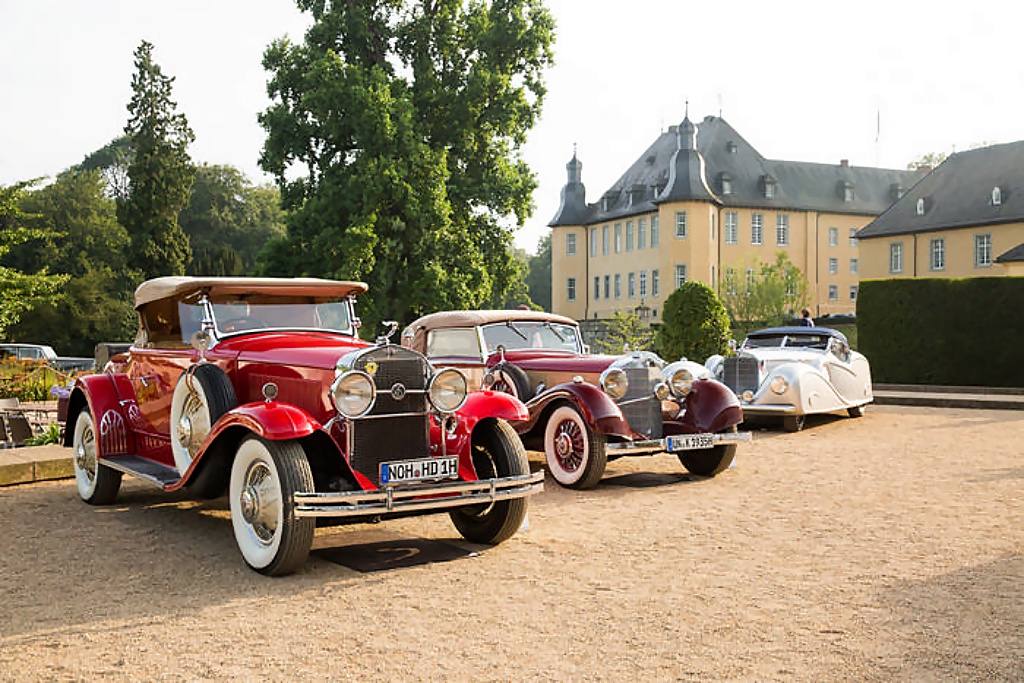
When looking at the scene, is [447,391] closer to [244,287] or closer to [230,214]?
[244,287]

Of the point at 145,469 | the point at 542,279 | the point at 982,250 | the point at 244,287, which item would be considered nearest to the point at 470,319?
the point at 244,287

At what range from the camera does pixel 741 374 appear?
46.4ft

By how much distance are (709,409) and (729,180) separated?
5616 centimetres

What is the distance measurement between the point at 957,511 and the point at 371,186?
70.1 feet

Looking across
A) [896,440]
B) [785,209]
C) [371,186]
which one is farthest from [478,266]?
[785,209]

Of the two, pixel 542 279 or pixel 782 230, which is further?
pixel 542 279

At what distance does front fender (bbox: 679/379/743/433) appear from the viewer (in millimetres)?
9609

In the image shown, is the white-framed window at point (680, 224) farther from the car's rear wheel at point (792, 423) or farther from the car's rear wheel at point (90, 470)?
the car's rear wheel at point (90, 470)

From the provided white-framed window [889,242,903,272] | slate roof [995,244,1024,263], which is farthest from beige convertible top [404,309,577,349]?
white-framed window [889,242,903,272]

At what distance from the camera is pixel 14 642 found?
4398mm

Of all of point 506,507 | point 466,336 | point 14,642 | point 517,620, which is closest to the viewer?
point 14,642

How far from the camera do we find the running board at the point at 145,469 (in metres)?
6.82

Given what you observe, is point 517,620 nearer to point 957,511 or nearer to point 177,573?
point 177,573

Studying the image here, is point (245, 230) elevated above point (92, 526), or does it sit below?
above
